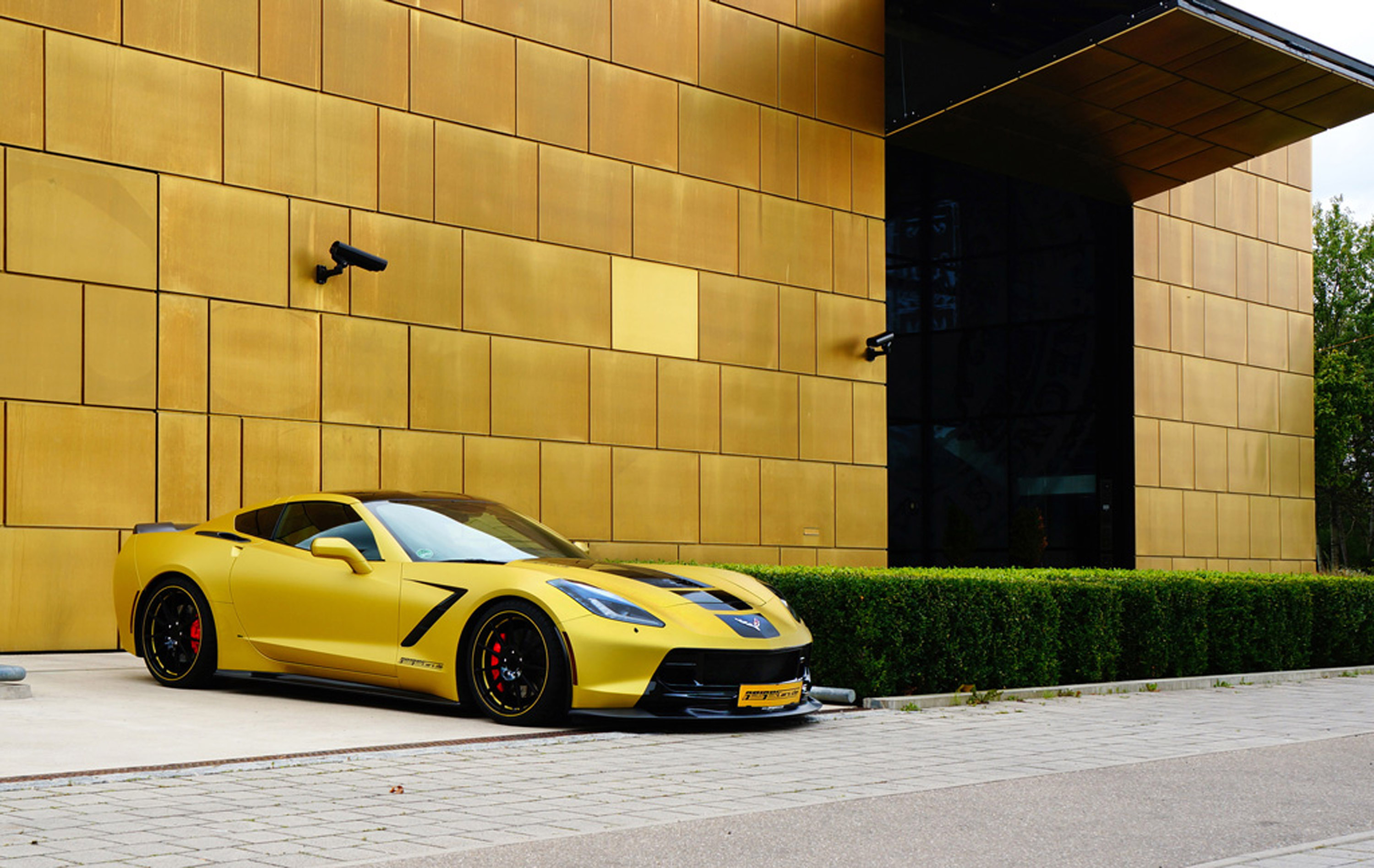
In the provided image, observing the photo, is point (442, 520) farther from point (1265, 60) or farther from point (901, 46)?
point (1265, 60)

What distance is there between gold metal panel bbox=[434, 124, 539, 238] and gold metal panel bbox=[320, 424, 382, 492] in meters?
2.48

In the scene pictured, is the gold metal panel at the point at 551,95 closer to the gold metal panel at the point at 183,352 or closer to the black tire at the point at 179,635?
the gold metal panel at the point at 183,352

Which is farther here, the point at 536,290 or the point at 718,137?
the point at 718,137

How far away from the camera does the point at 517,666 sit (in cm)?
827

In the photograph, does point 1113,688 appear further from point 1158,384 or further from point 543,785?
point 1158,384

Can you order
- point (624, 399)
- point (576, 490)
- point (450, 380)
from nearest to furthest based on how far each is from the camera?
point (450, 380), point (576, 490), point (624, 399)

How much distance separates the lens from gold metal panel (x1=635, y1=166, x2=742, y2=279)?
16750 mm

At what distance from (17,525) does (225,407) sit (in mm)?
2118

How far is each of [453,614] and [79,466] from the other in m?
5.53

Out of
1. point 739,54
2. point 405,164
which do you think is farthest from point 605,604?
point 739,54

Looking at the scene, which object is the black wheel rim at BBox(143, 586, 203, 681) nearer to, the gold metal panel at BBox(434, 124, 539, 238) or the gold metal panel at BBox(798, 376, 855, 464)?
the gold metal panel at BBox(434, 124, 539, 238)

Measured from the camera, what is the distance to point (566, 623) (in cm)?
805

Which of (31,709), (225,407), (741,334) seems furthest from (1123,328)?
(31,709)

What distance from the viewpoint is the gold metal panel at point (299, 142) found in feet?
44.3
